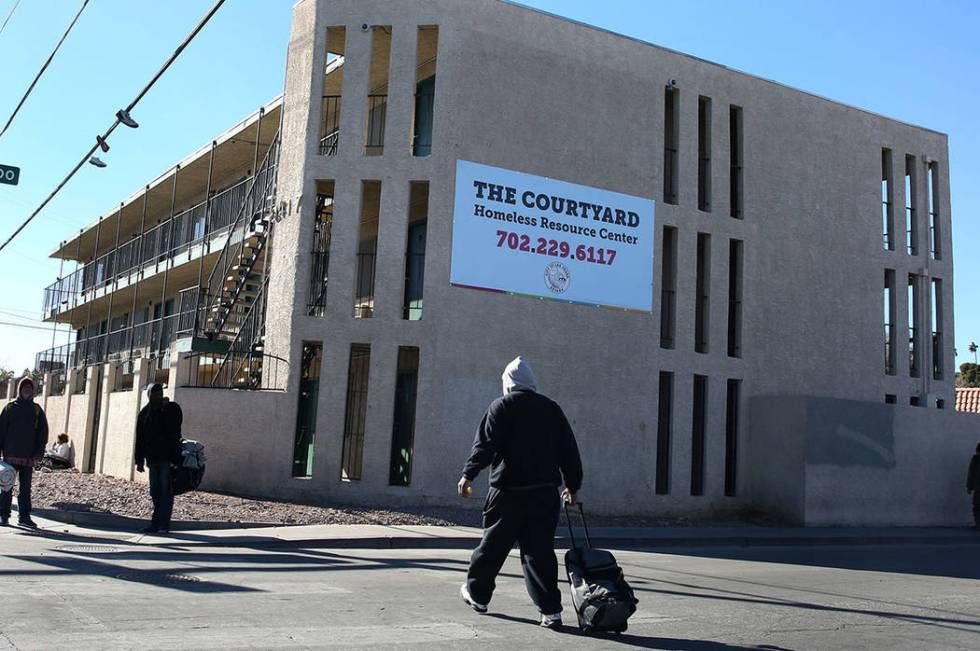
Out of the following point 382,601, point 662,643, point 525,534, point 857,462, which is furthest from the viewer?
point 857,462

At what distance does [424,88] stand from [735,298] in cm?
816

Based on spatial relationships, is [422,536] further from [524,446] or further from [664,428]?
[664,428]

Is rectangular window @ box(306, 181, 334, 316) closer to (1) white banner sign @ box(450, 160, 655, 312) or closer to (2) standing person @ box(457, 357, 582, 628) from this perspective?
(1) white banner sign @ box(450, 160, 655, 312)

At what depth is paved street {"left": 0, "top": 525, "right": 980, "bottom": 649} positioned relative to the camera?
602 centimetres

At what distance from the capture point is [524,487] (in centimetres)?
686

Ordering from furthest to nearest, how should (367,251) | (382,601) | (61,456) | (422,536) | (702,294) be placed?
(61,456)
(367,251)
(702,294)
(422,536)
(382,601)

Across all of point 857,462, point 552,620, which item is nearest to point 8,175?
point 552,620

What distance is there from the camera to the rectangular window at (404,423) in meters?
18.2

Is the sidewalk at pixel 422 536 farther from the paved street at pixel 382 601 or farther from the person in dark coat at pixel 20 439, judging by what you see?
the person in dark coat at pixel 20 439

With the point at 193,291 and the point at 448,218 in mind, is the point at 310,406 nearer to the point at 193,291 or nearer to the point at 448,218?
the point at 448,218

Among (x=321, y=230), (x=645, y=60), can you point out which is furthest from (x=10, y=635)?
(x=645, y=60)

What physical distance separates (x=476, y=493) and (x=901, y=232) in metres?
13.1

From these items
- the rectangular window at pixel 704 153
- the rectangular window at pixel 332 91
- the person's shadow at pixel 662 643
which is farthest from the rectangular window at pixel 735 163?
the person's shadow at pixel 662 643

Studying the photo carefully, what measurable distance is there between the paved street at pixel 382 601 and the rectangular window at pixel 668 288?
832 centimetres
